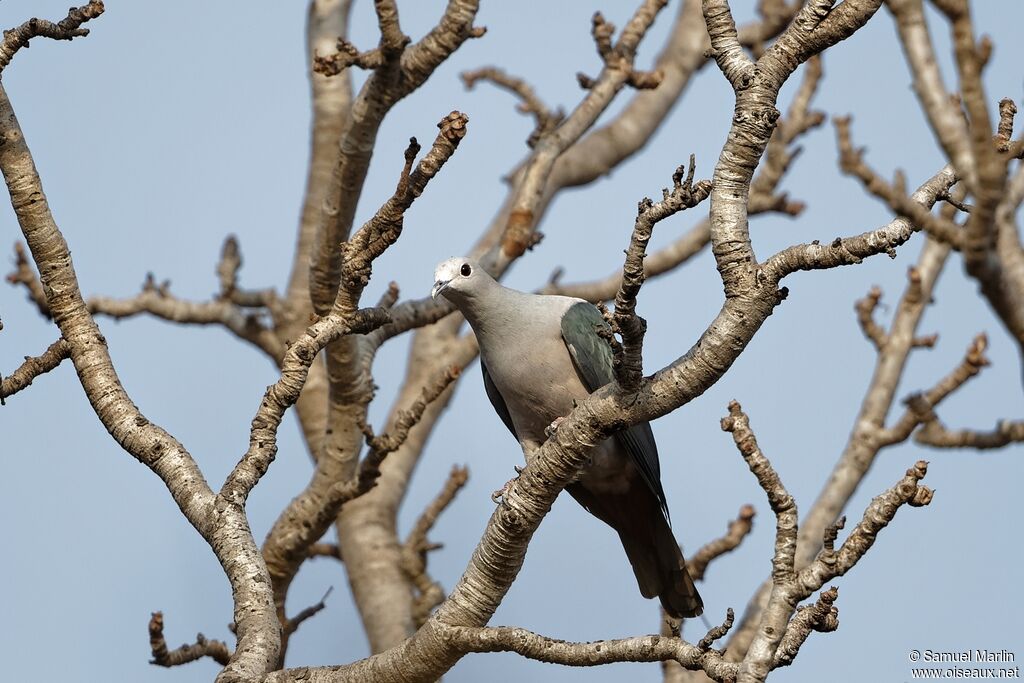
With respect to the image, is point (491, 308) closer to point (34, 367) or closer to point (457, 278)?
point (457, 278)

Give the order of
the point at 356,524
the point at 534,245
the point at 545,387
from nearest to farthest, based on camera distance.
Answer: the point at 545,387
the point at 534,245
the point at 356,524

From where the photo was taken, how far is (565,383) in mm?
5672

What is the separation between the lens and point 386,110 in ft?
19.4

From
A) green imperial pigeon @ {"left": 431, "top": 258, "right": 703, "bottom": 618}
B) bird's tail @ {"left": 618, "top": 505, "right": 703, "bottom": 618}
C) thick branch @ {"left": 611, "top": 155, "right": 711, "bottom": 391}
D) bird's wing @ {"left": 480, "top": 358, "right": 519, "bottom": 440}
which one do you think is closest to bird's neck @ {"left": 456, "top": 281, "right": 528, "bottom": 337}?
green imperial pigeon @ {"left": 431, "top": 258, "right": 703, "bottom": 618}

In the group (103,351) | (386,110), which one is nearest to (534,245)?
(386,110)

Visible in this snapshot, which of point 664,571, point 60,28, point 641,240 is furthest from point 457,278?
point 641,240

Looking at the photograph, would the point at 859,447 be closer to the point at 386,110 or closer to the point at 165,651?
the point at 386,110

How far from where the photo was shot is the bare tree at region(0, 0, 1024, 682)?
3445mm

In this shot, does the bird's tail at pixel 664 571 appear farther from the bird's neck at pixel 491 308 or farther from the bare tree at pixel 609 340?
the bird's neck at pixel 491 308

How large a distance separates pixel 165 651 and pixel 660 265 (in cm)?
458

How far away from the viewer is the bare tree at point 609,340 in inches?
136

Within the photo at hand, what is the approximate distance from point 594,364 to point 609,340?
2062mm

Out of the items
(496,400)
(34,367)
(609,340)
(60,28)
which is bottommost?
(609,340)

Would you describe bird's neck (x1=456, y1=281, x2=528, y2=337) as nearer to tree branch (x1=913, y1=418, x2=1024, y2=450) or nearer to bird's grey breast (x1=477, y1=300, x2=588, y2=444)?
bird's grey breast (x1=477, y1=300, x2=588, y2=444)
